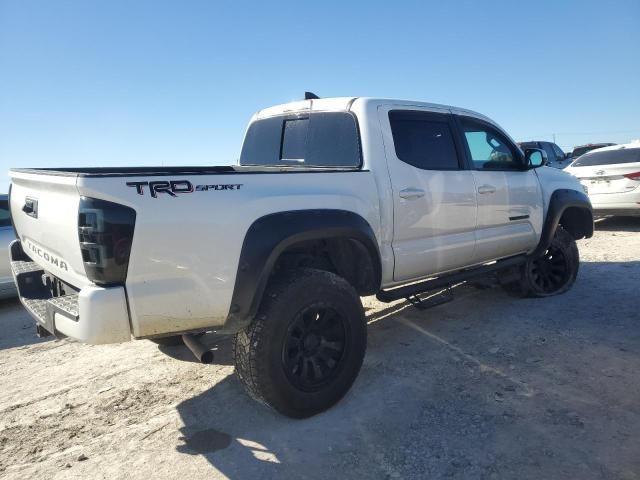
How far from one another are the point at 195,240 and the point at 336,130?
169 centimetres

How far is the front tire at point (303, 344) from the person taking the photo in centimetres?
279

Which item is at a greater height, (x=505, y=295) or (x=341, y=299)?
(x=341, y=299)

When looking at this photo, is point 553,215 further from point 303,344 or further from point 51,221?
point 51,221

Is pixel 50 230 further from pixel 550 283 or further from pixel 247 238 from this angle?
pixel 550 283

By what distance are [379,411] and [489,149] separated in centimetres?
284

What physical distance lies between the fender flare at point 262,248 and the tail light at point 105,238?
0.60m

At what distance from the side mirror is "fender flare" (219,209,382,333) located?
2.83 m

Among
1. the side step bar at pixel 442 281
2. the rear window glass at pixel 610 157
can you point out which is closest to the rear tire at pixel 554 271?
the side step bar at pixel 442 281

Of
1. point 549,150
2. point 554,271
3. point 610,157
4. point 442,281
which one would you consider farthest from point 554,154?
point 442,281

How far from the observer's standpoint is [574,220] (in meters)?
5.81

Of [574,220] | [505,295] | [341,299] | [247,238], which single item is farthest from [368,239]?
[574,220]

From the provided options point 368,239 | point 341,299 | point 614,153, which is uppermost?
point 614,153

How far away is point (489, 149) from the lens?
4.67m

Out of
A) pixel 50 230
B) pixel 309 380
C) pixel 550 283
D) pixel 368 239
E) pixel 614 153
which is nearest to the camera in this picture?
pixel 50 230
